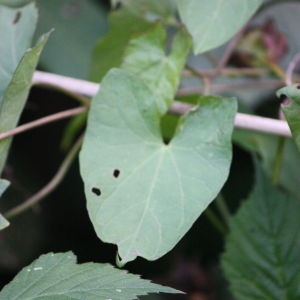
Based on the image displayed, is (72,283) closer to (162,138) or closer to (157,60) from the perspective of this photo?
(162,138)

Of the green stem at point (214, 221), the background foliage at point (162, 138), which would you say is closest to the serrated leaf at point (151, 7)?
the background foliage at point (162, 138)

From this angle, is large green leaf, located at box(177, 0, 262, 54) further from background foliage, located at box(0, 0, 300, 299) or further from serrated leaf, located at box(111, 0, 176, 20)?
serrated leaf, located at box(111, 0, 176, 20)

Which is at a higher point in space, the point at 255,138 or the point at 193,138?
the point at 193,138

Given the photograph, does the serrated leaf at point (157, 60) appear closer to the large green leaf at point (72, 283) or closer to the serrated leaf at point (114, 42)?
the serrated leaf at point (114, 42)

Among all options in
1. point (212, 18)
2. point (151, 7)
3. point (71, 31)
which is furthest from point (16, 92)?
point (71, 31)

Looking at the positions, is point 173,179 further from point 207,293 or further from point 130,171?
point 207,293

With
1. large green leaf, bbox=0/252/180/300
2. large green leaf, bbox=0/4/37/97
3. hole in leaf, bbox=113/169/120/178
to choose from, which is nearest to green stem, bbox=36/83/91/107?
large green leaf, bbox=0/4/37/97

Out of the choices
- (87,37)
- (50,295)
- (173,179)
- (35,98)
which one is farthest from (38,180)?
(50,295)
